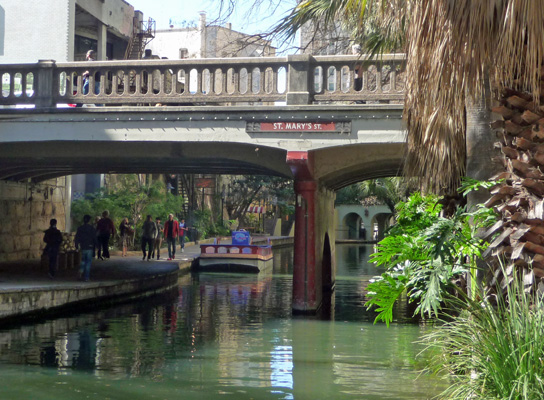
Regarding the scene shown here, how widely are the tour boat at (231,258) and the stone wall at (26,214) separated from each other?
5.68 m

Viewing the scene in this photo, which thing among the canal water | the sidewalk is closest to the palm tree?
the canal water

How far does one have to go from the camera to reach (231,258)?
31.2 m

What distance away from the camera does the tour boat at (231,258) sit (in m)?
30.6

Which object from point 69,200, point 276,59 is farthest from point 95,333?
point 69,200

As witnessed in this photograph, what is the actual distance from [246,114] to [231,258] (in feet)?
50.9

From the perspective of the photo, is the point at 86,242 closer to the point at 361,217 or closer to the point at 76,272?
the point at 76,272

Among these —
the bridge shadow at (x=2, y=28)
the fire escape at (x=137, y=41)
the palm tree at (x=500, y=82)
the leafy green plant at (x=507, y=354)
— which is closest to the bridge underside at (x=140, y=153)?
the bridge shadow at (x=2, y=28)

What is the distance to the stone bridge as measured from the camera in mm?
15961

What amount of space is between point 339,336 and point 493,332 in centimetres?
941

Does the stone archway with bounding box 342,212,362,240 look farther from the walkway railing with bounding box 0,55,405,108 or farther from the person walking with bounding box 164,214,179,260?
the walkway railing with bounding box 0,55,405,108

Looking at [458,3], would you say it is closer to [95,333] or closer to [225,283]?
[95,333]

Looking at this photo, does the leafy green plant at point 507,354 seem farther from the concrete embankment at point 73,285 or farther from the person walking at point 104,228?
the person walking at point 104,228

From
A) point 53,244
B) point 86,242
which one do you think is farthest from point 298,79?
point 53,244

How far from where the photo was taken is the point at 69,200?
29.4 m
